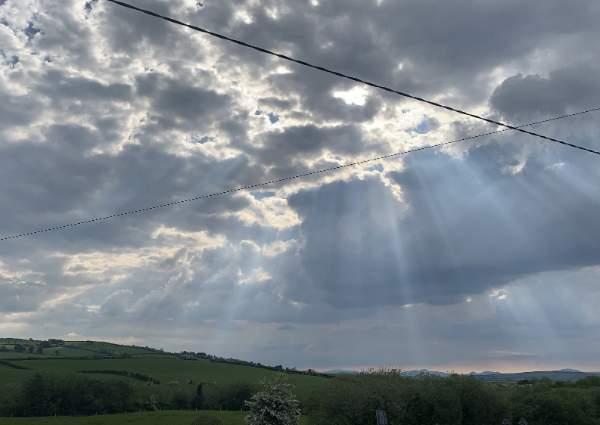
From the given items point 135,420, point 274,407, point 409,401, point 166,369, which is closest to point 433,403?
point 409,401

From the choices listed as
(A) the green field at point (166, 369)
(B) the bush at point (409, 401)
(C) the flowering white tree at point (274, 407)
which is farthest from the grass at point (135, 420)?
(A) the green field at point (166, 369)

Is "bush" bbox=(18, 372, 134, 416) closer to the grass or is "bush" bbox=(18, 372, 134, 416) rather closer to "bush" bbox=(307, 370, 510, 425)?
the grass

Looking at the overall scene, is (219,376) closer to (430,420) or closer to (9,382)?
(9,382)

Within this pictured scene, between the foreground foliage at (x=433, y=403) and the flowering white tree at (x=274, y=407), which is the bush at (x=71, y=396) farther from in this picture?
the foreground foliage at (x=433, y=403)

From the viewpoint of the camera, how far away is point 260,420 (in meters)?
81.4

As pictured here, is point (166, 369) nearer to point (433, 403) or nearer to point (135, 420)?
point (135, 420)

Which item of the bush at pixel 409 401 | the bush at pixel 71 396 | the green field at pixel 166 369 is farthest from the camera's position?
the green field at pixel 166 369

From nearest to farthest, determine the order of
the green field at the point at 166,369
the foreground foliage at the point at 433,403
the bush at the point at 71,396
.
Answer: the foreground foliage at the point at 433,403, the bush at the point at 71,396, the green field at the point at 166,369

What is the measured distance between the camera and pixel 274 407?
81812mm

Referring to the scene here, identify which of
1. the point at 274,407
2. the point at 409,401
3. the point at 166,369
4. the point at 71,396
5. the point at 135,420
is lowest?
the point at 135,420

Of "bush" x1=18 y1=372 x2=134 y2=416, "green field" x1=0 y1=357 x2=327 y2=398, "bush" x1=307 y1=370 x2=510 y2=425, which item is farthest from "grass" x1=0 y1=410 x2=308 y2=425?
"green field" x1=0 y1=357 x2=327 y2=398

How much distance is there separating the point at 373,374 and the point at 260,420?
2186 centimetres

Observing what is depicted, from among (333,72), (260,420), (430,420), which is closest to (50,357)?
(260,420)

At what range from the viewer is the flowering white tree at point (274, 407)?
81.3 m
